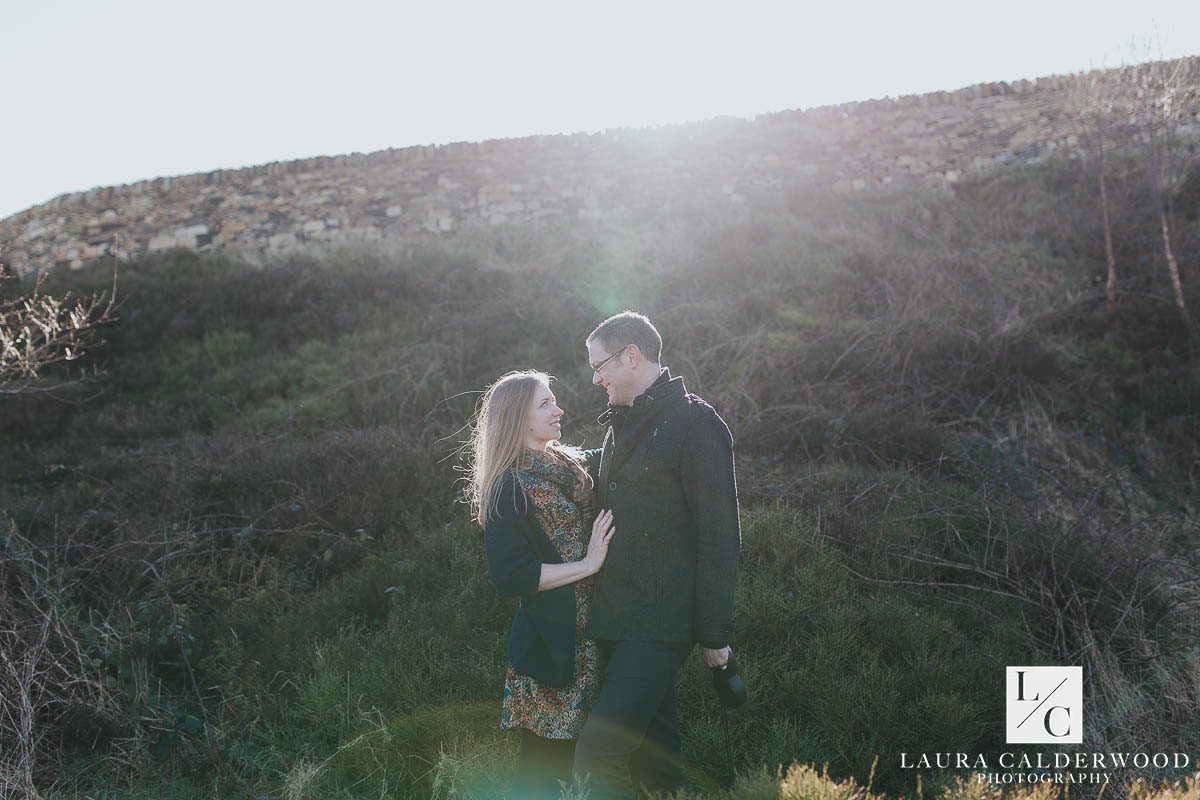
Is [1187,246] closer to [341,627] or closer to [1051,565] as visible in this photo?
[1051,565]

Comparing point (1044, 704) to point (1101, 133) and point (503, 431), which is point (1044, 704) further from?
point (1101, 133)

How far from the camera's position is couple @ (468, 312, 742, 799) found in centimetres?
279

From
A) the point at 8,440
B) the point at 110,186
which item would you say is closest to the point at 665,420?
the point at 8,440

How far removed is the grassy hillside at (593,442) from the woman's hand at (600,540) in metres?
0.94

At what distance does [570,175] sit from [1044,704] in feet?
41.7

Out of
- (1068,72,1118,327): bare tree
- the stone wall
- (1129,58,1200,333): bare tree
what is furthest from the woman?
the stone wall

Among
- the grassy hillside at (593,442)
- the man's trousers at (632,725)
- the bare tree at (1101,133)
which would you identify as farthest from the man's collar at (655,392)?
the bare tree at (1101,133)

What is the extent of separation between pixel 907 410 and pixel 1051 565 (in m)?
2.55

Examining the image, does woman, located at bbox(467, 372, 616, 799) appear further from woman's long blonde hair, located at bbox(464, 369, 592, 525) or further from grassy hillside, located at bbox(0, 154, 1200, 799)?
grassy hillside, located at bbox(0, 154, 1200, 799)

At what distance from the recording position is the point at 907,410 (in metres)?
7.09

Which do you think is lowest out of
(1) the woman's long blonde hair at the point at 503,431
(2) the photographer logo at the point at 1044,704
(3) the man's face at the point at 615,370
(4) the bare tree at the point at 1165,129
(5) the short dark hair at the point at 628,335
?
(2) the photographer logo at the point at 1044,704

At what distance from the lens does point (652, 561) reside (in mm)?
2873

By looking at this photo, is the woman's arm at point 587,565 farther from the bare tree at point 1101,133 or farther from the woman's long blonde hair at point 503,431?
the bare tree at point 1101,133

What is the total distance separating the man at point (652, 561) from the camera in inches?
107
